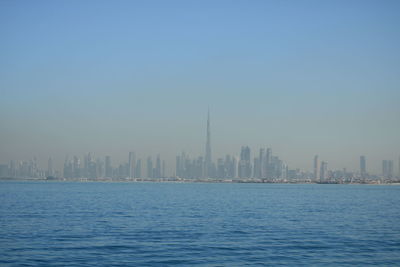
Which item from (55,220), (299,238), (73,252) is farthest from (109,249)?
(55,220)

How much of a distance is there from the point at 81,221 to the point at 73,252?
22.9 m

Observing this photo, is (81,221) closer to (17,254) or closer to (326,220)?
(17,254)

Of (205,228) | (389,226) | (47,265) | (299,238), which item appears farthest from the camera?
(389,226)

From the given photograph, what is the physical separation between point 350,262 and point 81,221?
36307 mm

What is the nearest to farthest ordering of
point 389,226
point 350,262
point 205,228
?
point 350,262 < point 205,228 < point 389,226

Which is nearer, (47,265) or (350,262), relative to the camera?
(47,265)

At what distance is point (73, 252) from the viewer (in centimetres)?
3816

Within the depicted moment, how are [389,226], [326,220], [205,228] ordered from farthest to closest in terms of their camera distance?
[326,220], [389,226], [205,228]

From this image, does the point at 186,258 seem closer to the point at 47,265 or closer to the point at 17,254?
the point at 47,265

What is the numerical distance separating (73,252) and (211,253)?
36.7ft

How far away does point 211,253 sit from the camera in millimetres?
38344

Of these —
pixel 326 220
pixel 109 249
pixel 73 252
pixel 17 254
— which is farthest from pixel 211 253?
pixel 326 220

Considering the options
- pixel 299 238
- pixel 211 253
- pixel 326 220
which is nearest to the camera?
pixel 211 253

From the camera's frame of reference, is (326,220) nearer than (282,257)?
No
